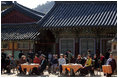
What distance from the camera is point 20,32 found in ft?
73.4

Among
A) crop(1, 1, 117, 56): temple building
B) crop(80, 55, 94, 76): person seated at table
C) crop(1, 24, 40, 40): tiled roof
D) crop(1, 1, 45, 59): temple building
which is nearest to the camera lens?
crop(80, 55, 94, 76): person seated at table

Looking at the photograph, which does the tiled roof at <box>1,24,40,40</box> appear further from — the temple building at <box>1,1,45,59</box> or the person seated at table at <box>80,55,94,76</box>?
the person seated at table at <box>80,55,94,76</box>

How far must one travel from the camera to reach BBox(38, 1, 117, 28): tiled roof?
1992 centimetres

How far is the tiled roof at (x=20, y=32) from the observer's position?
69.8 ft

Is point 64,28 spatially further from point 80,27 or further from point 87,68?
point 87,68

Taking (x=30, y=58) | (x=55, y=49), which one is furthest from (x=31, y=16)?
(x=30, y=58)

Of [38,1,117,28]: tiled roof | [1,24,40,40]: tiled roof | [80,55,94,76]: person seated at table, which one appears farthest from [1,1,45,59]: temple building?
[80,55,94,76]: person seated at table

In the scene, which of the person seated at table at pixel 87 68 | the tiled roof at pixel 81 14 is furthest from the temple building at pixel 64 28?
the person seated at table at pixel 87 68

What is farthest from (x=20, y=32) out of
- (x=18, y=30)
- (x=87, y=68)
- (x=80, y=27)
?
(x=87, y=68)

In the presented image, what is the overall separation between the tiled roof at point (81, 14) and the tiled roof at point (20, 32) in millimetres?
1307

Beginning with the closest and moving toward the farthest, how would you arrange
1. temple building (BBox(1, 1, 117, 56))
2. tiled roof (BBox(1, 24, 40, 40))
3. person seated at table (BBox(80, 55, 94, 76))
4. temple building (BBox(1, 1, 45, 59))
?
person seated at table (BBox(80, 55, 94, 76))
temple building (BBox(1, 1, 117, 56))
tiled roof (BBox(1, 24, 40, 40))
temple building (BBox(1, 1, 45, 59))

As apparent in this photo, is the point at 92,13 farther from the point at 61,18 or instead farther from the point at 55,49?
the point at 55,49

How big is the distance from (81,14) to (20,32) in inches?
204

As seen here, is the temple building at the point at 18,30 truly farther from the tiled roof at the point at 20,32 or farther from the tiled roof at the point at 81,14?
the tiled roof at the point at 81,14
